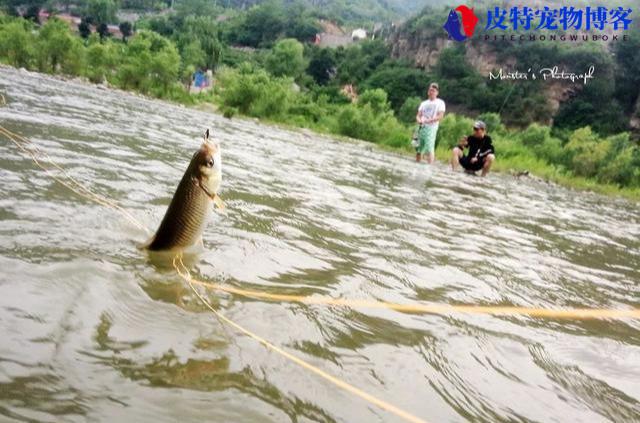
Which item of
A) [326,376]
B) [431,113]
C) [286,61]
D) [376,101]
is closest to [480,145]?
[431,113]

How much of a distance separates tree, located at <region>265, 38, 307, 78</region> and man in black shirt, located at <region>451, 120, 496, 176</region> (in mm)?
69002

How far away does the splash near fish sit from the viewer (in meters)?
2.93

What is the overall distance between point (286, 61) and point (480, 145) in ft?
234

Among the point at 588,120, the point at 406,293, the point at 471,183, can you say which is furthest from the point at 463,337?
the point at 588,120

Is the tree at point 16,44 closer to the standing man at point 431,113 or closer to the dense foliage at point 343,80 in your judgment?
the dense foliage at point 343,80

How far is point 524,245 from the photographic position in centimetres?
512

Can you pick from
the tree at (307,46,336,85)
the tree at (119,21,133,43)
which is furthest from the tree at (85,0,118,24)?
the tree at (307,46,336,85)

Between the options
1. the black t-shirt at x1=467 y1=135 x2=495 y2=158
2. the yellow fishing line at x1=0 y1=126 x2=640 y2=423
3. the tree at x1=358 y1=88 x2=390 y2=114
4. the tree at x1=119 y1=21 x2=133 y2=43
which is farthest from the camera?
the tree at x1=119 y1=21 x2=133 y2=43

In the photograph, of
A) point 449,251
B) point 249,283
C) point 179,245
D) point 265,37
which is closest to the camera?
point 249,283

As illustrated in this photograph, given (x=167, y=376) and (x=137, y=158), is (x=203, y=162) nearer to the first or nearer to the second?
(x=167, y=376)

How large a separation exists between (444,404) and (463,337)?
70cm
